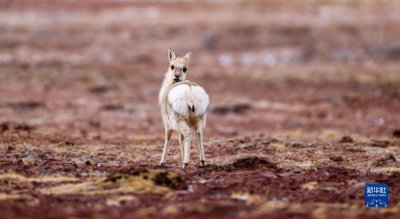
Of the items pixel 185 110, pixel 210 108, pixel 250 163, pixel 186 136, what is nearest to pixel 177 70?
pixel 185 110

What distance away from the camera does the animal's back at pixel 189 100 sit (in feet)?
60.0

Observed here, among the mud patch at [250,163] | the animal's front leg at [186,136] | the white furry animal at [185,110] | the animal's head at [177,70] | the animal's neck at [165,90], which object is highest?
the animal's head at [177,70]

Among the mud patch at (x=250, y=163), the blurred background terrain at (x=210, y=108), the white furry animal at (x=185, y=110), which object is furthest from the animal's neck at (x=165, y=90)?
the mud patch at (x=250, y=163)

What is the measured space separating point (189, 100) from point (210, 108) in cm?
2714

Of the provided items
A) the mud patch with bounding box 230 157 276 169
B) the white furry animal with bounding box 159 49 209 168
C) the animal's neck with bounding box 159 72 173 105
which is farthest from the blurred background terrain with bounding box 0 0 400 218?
the animal's neck with bounding box 159 72 173 105

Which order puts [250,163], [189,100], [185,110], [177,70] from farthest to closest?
[177,70] < [250,163] < [185,110] < [189,100]

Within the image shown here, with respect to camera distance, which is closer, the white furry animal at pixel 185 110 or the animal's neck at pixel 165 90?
the white furry animal at pixel 185 110

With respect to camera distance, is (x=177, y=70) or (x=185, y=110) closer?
(x=185, y=110)

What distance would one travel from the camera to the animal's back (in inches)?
720

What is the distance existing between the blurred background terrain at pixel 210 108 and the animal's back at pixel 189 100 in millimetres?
1298

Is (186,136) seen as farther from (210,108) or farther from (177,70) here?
(210,108)

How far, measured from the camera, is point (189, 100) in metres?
18.2

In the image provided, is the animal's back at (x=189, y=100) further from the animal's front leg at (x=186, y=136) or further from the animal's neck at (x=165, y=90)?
the animal's neck at (x=165, y=90)

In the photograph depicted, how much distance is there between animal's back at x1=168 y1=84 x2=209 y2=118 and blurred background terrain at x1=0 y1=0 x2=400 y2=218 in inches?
51.1
